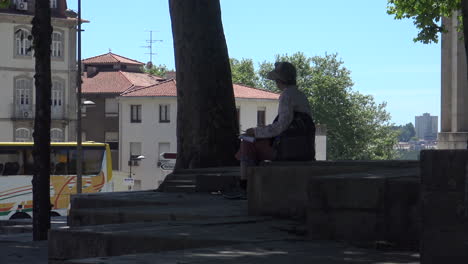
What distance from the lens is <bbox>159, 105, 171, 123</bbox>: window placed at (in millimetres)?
85938

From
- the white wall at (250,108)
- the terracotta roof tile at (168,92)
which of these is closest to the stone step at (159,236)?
the terracotta roof tile at (168,92)

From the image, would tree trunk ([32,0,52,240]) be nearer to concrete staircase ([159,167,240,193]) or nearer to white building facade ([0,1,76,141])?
concrete staircase ([159,167,240,193])

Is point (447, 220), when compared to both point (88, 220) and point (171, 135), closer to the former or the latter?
point (88, 220)

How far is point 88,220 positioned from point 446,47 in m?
34.7

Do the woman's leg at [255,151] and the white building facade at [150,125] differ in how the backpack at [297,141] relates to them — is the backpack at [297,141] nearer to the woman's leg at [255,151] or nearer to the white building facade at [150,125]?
the woman's leg at [255,151]

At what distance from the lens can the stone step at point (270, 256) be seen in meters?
5.93

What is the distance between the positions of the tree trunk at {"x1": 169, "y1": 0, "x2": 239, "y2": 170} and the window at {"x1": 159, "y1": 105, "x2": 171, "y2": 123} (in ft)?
234

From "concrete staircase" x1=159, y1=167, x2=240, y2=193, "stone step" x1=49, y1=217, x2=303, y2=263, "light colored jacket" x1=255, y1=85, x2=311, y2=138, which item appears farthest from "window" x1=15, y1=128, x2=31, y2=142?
"stone step" x1=49, y1=217, x2=303, y2=263

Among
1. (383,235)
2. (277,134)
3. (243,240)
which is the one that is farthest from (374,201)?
(277,134)

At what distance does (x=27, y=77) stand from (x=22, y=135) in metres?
3.91

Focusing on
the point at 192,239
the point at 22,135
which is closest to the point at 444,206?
the point at 192,239

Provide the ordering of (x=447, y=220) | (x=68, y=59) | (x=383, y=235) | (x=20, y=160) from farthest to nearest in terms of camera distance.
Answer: (x=68, y=59) < (x=20, y=160) < (x=383, y=235) < (x=447, y=220)

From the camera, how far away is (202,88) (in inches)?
552

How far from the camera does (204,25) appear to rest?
14.3 meters
